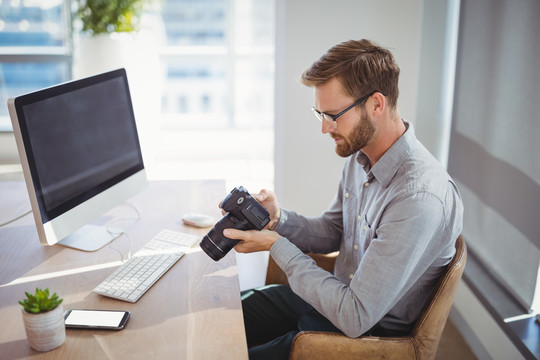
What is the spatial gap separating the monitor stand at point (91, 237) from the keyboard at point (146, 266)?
0.43ft

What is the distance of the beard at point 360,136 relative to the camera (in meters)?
1.46

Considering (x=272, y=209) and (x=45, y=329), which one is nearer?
(x=45, y=329)

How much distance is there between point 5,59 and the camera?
4.11 meters

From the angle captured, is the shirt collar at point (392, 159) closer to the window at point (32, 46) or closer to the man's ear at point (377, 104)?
the man's ear at point (377, 104)

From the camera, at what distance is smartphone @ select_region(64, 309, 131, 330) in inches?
46.8

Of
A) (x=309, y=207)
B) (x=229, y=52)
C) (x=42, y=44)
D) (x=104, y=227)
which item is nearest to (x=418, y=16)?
(x=309, y=207)

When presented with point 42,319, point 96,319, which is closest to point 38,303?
point 42,319

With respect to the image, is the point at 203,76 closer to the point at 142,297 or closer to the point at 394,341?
the point at 142,297

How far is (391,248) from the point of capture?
1.25m

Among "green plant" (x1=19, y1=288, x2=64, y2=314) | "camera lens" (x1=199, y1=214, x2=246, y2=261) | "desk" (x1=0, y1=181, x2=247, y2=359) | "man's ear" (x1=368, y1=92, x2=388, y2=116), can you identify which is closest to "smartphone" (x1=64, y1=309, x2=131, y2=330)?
"desk" (x1=0, y1=181, x2=247, y2=359)

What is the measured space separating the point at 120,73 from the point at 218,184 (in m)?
0.59

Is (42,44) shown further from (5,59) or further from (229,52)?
(229,52)

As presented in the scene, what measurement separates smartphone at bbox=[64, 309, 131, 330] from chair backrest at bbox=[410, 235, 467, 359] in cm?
69

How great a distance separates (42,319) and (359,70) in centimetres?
96
